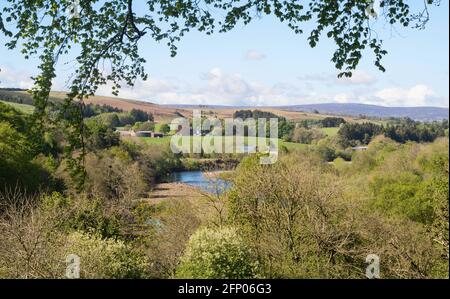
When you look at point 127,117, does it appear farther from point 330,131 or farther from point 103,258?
point 103,258

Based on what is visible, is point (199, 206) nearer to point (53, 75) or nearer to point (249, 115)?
point (53, 75)

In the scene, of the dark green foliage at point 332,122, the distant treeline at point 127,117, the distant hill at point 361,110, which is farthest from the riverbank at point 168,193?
the dark green foliage at point 332,122

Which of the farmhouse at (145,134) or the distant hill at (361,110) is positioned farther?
the distant hill at (361,110)

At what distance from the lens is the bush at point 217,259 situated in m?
14.3

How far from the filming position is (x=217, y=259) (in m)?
14.7

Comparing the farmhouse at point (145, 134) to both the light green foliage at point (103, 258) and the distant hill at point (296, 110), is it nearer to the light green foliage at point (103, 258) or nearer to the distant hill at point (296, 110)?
the distant hill at point (296, 110)

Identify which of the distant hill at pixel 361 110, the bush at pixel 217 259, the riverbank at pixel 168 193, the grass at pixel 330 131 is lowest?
the riverbank at pixel 168 193

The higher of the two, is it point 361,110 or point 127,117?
point 361,110

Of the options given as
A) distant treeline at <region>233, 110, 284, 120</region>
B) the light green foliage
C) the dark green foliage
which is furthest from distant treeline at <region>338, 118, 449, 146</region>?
the light green foliage

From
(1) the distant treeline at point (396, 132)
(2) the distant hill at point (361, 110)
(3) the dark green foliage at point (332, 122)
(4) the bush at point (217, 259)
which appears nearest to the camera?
(4) the bush at point (217, 259)

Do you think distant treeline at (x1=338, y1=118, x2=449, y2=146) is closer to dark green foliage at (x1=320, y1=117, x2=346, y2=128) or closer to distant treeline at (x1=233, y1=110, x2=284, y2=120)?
dark green foliage at (x1=320, y1=117, x2=346, y2=128)

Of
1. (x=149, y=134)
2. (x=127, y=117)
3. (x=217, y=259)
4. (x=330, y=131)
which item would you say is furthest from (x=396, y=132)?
(x=217, y=259)

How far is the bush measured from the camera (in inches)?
563
